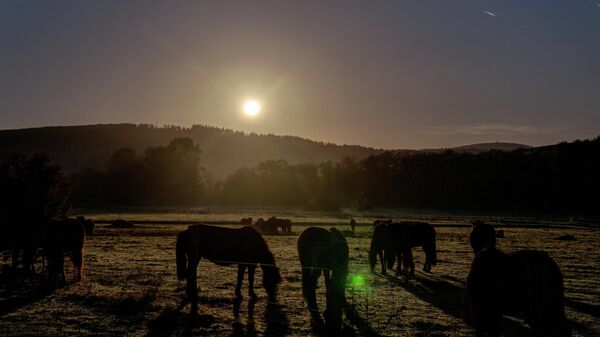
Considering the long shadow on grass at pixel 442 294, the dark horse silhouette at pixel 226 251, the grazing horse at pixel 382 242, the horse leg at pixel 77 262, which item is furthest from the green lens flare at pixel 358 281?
the horse leg at pixel 77 262

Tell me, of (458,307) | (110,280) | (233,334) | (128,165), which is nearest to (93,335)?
(233,334)

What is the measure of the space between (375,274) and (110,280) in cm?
984

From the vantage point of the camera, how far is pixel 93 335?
33.2 feet

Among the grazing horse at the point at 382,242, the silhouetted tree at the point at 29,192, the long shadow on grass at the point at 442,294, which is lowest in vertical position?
the long shadow on grass at the point at 442,294

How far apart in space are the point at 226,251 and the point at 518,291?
8136 millimetres

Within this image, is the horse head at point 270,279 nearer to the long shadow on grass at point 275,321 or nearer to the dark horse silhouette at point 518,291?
the long shadow on grass at point 275,321

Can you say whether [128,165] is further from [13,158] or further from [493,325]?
[493,325]

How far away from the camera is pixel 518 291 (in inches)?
330

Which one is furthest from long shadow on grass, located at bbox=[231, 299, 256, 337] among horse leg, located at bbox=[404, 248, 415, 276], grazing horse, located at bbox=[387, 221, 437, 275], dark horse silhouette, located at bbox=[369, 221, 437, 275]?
grazing horse, located at bbox=[387, 221, 437, 275]

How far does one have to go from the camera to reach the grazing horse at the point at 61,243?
15.6 metres

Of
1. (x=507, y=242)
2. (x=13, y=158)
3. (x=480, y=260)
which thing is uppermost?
(x=13, y=158)

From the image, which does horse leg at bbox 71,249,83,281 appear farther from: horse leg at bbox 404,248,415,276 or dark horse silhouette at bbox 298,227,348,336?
horse leg at bbox 404,248,415,276

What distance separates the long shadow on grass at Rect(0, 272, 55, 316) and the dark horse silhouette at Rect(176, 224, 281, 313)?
425cm

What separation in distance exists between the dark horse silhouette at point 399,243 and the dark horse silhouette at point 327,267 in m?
6.42
